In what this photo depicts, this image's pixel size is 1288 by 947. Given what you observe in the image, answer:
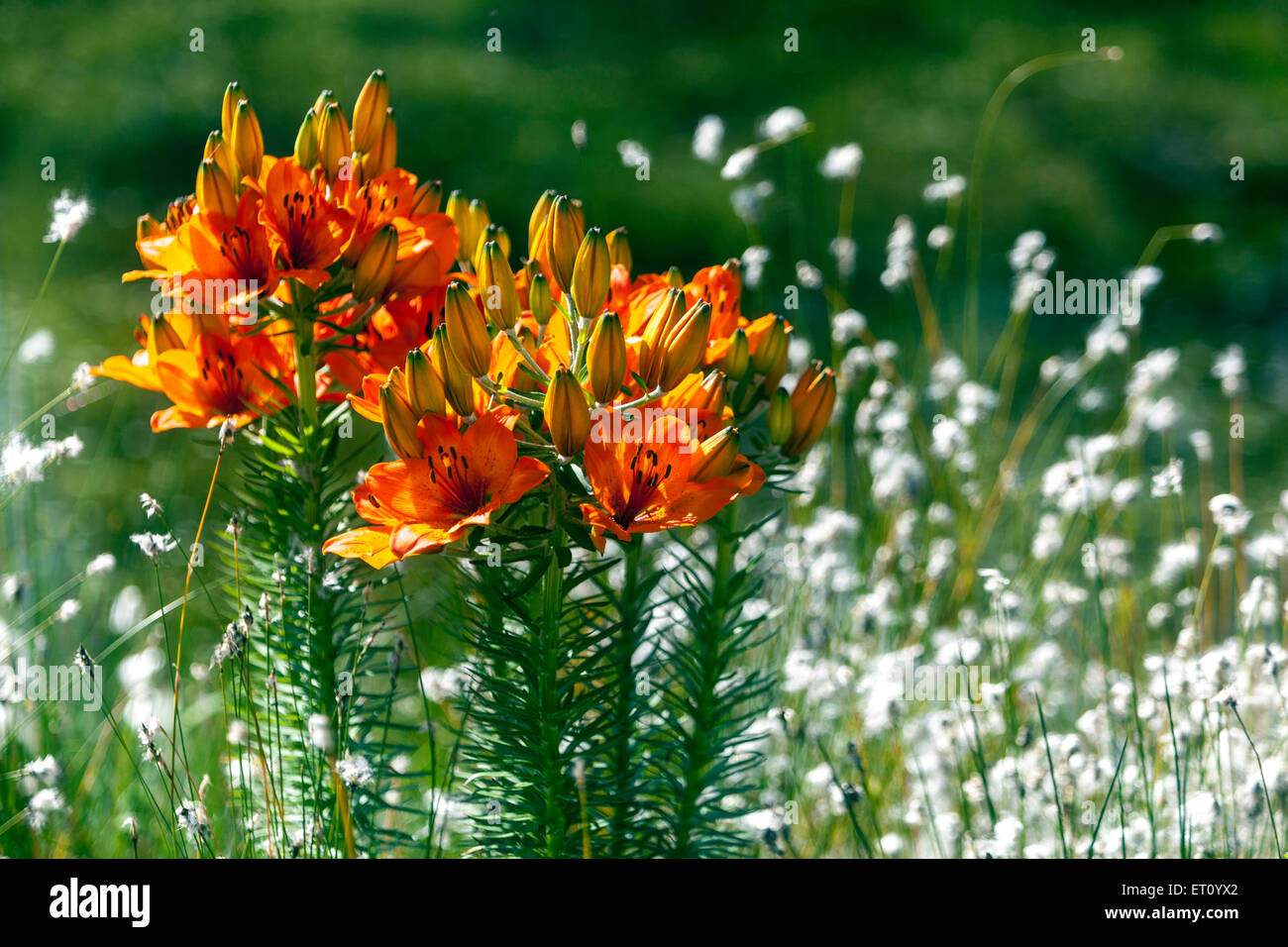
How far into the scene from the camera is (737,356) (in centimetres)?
154

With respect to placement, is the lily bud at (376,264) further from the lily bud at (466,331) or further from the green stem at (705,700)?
the green stem at (705,700)

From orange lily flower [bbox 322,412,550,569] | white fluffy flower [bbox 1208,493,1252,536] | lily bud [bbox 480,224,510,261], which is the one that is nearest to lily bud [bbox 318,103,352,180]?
lily bud [bbox 480,224,510,261]

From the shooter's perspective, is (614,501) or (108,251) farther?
(108,251)

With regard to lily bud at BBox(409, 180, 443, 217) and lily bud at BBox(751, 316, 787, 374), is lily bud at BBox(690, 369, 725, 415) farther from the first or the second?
lily bud at BBox(409, 180, 443, 217)

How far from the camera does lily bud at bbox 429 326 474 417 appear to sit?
4.30ft

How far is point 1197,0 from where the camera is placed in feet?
25.9

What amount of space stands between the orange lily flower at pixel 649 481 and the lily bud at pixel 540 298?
218mm

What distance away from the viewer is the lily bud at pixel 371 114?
1567 mm

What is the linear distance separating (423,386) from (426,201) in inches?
18.3

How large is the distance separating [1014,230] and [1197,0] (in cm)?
342

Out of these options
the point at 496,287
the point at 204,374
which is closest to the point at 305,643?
the point at 204,374

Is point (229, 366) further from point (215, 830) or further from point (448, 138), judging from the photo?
point (448, 138)

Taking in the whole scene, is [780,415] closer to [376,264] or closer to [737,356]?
[737,356]

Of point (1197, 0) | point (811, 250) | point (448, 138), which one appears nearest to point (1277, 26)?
point (1197, 0)
